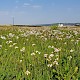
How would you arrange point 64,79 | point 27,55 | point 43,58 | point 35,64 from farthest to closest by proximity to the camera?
point 27,55, point 43,58, point 35,64, point 64,79

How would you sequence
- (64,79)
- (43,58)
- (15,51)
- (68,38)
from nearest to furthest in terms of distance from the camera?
(64,79)
(43,58)
(15,51)
(68,38)

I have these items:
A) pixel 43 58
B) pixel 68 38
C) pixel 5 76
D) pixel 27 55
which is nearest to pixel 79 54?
pixel 43 58

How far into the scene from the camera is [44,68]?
639 cm

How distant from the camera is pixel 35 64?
22.4ft

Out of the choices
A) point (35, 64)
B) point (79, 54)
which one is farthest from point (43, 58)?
point (79, 54)

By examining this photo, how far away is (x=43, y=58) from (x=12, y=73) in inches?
58.0

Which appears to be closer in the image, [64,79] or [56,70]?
[64,79]

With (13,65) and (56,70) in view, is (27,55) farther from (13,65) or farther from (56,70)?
(56,70)

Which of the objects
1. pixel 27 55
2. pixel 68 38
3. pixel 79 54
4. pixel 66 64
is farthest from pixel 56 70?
pixel 68 38

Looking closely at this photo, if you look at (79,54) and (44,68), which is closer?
(44,68)

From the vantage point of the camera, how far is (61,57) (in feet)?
22.5

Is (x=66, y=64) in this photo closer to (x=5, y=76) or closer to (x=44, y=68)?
(x=44, y=68)

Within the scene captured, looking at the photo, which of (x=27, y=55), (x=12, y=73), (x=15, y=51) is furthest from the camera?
(x=15, y=51)

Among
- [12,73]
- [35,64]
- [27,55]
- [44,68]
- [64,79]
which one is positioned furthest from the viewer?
[27,55]
